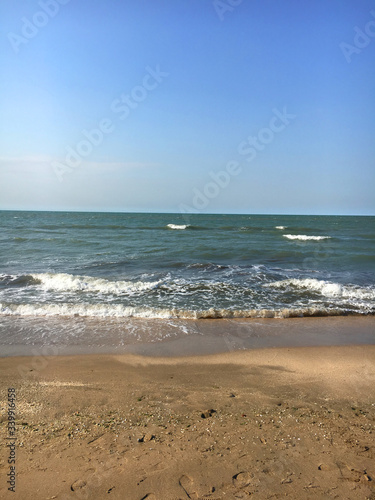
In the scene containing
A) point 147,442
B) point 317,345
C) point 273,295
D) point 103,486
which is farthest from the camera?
point 273,295

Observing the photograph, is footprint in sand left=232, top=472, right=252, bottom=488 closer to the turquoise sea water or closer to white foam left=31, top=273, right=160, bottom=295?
the turquoise sea water

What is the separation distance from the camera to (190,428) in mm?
3465

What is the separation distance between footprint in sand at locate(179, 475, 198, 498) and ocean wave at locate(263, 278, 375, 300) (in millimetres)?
8523

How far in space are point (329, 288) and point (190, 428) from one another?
8.48m

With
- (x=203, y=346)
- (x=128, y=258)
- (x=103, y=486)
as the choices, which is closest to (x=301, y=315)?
(x=203, y=346)

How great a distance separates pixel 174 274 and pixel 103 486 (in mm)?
10238

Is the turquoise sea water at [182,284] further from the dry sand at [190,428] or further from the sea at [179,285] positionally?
the dry sand at [190,428]

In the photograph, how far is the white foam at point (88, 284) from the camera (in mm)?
10391

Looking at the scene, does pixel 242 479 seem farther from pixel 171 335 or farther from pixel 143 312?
pixel 143 312

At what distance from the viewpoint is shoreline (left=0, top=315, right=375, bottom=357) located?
5988 mm

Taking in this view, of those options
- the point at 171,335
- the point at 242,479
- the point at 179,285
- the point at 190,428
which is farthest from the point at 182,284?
the point at 242,479

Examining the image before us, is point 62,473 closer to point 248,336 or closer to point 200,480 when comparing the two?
point 200,480

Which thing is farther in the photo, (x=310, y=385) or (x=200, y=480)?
(x=310, y=385)

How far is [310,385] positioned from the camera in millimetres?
4578
